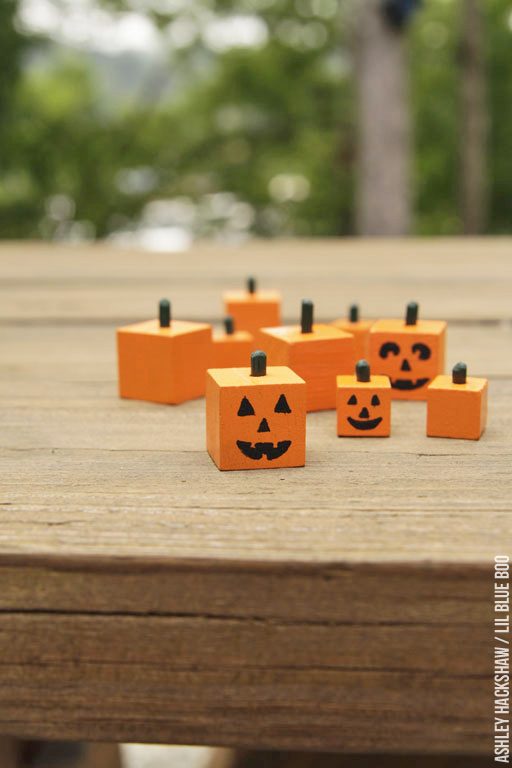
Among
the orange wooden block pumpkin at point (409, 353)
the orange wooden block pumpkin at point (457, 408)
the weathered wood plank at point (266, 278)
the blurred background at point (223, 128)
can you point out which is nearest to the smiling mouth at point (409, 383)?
the orange wooden block pumpkin at point (409, 353)

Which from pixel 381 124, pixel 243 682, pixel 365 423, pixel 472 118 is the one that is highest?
pixel 472 118

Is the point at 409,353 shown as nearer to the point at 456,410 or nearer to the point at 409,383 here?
the point at 409,383

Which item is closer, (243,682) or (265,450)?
(243,682)

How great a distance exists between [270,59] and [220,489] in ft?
Answer: 25.4

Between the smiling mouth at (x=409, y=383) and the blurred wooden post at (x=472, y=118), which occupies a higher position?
the blurred wooden post at (x=472, y=118)

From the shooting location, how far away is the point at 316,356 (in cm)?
99

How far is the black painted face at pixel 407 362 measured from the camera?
1.04 m

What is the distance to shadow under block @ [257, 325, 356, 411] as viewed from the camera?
979 mm

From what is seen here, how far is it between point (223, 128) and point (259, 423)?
7.75 metres

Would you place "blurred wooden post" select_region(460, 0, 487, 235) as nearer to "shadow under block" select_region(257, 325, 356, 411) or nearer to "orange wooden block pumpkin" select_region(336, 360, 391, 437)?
"shadow under block" select_region(257, 325, 356, 411)

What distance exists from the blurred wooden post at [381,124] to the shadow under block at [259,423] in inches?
136

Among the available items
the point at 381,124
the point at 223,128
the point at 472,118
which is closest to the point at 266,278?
the point at 381,124

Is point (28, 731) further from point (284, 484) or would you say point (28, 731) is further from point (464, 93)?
point (464, 93)

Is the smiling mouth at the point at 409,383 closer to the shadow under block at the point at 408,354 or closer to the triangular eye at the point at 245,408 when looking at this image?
the shadow under block at the point at 408,354
